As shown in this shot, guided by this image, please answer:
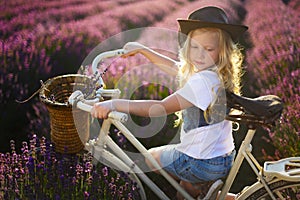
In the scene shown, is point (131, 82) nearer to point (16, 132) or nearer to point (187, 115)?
point (16, 132)

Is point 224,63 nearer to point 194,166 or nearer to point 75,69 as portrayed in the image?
point 194,166

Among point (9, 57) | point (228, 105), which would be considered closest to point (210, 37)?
point (228, 105)

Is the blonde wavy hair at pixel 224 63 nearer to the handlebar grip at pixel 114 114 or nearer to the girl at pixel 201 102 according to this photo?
the girl at pixel 201 102

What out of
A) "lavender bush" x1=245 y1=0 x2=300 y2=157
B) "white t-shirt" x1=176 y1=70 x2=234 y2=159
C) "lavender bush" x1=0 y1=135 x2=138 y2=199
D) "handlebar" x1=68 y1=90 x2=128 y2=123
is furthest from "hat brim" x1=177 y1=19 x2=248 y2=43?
"lavender bush" x1=245 y1=0 x2=300 y2=157

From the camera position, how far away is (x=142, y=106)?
257 centimetres

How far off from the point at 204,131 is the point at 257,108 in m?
0.38

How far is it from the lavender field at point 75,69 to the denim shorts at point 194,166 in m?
0.24

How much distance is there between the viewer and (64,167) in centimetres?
294

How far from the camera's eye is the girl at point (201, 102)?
2.60 m

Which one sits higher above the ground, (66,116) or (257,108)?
(66,116)

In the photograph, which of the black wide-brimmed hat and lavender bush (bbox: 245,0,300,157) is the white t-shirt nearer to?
the black wide-brimmed hat

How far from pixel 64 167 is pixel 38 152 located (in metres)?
0.24

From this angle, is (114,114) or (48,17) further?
(48,17)

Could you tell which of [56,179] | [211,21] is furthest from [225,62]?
[56,179]
